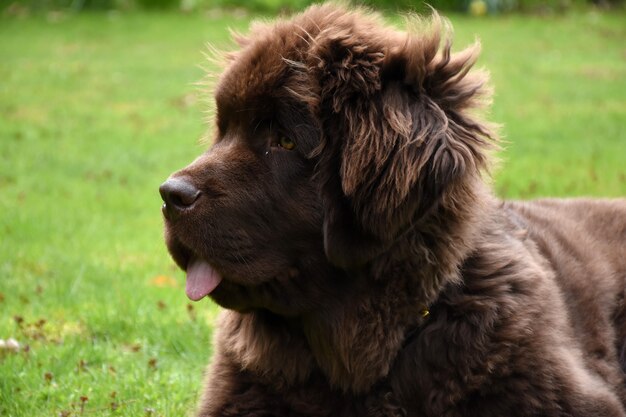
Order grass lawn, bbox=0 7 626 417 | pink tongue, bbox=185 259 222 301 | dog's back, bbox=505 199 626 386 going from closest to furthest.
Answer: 1. pink tongue, bbox=185 259 222 301
2. dog's back, bbox=505 199 626 386
3. grass lawn, bbox=0 7 626 417

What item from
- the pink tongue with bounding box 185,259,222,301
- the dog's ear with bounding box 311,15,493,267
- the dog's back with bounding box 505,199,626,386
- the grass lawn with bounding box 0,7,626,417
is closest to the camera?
the dog's ear with bounding box 311,15,493,267

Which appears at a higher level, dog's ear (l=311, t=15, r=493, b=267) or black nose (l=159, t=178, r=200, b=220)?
dog's ear (l=311, t=15, r=493, b=267)

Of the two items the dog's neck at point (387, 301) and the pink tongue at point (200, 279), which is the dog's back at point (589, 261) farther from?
the pink tongue at point (200, 279)

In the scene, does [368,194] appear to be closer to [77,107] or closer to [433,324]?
[433,324]

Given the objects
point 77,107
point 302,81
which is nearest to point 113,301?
point 302,81

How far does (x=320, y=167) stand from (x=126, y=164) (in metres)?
8.63

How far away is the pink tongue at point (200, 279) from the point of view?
3.77 meters

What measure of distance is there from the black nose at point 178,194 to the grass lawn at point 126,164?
1.20 meters

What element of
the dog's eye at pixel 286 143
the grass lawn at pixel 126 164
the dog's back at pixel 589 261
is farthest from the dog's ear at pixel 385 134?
the dog's back at pixel 589 261

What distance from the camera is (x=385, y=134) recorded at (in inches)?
145

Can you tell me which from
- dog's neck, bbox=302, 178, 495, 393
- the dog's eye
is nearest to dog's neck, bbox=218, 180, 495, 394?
dog's neck, bbox=302, 178, 495, 393

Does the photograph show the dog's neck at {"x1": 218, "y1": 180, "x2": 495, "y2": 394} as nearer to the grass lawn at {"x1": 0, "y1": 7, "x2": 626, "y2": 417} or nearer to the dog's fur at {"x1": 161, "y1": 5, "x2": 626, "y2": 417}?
the dog's fur at {"x1": 161, "y1": 5, "x2": 626, "y2": 417}

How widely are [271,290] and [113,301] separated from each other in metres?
3.15

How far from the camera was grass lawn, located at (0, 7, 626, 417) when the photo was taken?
536 centimetres
